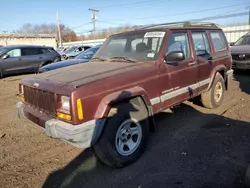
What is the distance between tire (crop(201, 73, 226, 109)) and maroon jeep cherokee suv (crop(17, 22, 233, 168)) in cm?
36

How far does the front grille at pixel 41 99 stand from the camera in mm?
3152

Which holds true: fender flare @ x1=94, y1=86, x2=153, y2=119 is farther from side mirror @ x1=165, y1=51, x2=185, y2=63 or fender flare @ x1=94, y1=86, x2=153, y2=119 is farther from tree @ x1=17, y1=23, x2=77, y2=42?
tree @ x1=17, y1=23, x2=77, y2=42

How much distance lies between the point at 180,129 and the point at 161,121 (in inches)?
22.4

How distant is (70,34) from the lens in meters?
67.9

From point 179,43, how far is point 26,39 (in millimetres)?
43675

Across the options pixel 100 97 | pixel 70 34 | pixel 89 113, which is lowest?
pixel 89 113

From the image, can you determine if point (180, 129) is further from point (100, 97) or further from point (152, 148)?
point (100, 97)

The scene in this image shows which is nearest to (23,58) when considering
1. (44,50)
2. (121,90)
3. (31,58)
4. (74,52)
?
(31,58)

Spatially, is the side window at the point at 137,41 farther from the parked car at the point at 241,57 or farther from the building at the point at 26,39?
the building at the point at 26,39

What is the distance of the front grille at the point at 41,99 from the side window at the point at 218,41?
414 centimetres

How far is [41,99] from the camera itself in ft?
11.1

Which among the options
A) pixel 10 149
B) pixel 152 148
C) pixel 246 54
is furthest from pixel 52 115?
pixel 246 54

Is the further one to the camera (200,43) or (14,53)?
(14,53)

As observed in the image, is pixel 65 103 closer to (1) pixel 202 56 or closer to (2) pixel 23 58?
(1) pixel 202 56
